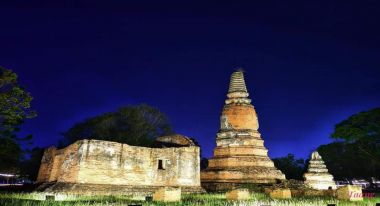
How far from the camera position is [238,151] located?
33.1 meters

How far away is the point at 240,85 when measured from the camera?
3741 cm

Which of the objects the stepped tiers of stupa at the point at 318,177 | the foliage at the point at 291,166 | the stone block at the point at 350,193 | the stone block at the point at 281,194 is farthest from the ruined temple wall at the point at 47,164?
the foliage at the point at 291,166

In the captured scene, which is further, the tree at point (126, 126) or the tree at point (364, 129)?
the tree at point (126, 126)

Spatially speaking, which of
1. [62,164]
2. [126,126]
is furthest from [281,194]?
[126,126]

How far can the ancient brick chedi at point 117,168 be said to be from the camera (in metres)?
20.8

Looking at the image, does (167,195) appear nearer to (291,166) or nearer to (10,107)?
(10,107)

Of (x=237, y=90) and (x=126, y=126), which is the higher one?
(x=237, y=90)

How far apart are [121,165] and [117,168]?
384 millimetres

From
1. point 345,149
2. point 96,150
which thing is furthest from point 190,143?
point 345,149

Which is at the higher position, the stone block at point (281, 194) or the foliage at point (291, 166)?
the foliage at point (291, 166)

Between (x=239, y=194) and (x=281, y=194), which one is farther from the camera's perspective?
(x=281, y=194)

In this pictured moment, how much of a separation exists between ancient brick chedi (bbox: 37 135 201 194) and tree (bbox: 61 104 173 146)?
12.1 meters

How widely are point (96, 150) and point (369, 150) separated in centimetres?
2705

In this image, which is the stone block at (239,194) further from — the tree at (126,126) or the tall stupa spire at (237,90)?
the tree at (126,126)
